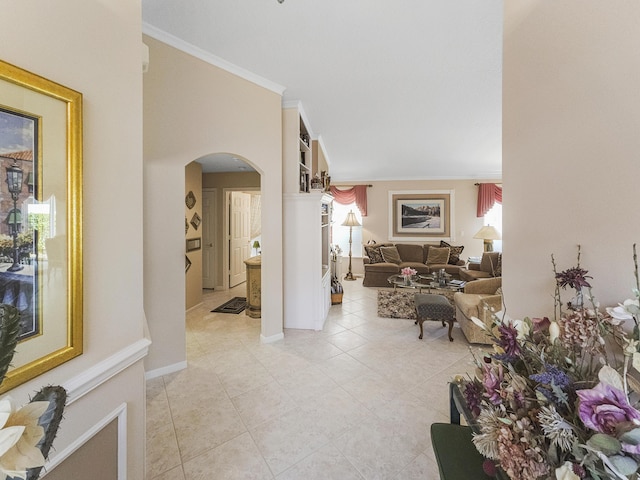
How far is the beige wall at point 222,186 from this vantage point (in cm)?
545

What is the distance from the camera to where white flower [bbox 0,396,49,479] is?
352 millimetres

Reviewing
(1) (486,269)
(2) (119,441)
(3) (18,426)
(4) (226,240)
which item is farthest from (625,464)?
(1) (486,269)

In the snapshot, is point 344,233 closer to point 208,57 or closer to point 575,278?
point 208,57

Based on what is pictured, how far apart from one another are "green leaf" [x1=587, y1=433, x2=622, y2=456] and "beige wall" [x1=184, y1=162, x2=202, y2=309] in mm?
4693

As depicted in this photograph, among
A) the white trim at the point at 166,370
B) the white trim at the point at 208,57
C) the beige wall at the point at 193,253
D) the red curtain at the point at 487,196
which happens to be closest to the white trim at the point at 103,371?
the white trim at the point at 166,370

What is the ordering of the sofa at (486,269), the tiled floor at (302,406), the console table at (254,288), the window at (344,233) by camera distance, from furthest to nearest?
the window at (344,233) < the sofa at (486,269) < the console table at (254,288) < the tiled floor at (302,406)

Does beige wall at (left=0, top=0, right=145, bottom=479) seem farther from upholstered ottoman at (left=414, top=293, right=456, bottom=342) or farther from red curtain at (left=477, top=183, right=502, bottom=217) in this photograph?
red curtain at (left=477, top=183, right=502, bottom=217)

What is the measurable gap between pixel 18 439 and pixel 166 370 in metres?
2.56

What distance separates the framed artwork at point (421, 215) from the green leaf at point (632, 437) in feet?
23.2

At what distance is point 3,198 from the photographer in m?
0.66

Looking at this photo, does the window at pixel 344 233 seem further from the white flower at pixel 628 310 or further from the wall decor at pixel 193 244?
the white flower at pixel 628 310

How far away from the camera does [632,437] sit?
41 centimetres

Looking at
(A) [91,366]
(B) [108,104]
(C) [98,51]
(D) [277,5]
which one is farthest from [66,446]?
(D) [277,5]

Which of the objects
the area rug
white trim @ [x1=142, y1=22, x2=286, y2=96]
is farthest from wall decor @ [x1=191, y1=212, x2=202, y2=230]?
the area rug
